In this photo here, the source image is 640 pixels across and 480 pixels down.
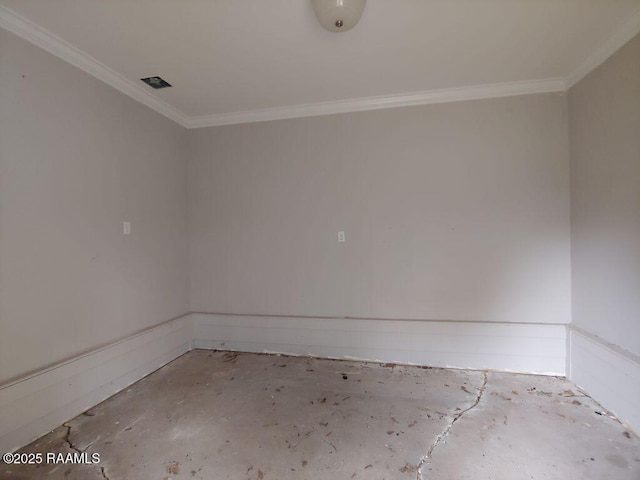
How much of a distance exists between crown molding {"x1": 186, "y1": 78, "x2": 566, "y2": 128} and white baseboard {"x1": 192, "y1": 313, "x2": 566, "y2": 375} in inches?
82.5

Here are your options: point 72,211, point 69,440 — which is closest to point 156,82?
point 72,211

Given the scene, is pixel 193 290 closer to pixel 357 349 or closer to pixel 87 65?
pixel 357 349

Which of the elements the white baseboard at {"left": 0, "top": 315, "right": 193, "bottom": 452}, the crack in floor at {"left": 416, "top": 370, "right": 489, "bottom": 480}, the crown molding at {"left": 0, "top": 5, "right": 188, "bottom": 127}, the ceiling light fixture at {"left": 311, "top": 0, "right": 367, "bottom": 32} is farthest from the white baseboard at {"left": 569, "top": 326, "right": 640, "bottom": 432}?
the crown molding at {"left": 0, "top": 5, "right": 188, "bottom": 127}

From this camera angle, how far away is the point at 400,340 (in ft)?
9.81

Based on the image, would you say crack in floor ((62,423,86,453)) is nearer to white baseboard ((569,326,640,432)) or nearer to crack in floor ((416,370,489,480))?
crack in floor ((416,370,489,480))

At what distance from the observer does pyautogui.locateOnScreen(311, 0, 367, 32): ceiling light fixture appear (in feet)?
5.16

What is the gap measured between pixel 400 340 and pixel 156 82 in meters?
3.23

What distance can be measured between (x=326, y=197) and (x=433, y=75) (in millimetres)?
1426

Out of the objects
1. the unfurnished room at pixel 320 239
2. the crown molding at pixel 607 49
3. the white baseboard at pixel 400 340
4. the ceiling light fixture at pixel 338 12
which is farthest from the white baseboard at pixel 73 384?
the crown molding at pixel 607 49

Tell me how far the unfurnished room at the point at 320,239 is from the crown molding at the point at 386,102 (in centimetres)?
2

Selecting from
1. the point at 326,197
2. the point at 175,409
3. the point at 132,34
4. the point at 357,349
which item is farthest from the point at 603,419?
the point at 132,34

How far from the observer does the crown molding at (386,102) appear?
105 inches

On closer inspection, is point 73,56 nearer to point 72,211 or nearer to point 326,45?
point 72,211

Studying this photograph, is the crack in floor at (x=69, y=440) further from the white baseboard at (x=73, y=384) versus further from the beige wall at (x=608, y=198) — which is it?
the beige wall at (x=608, y=198)
